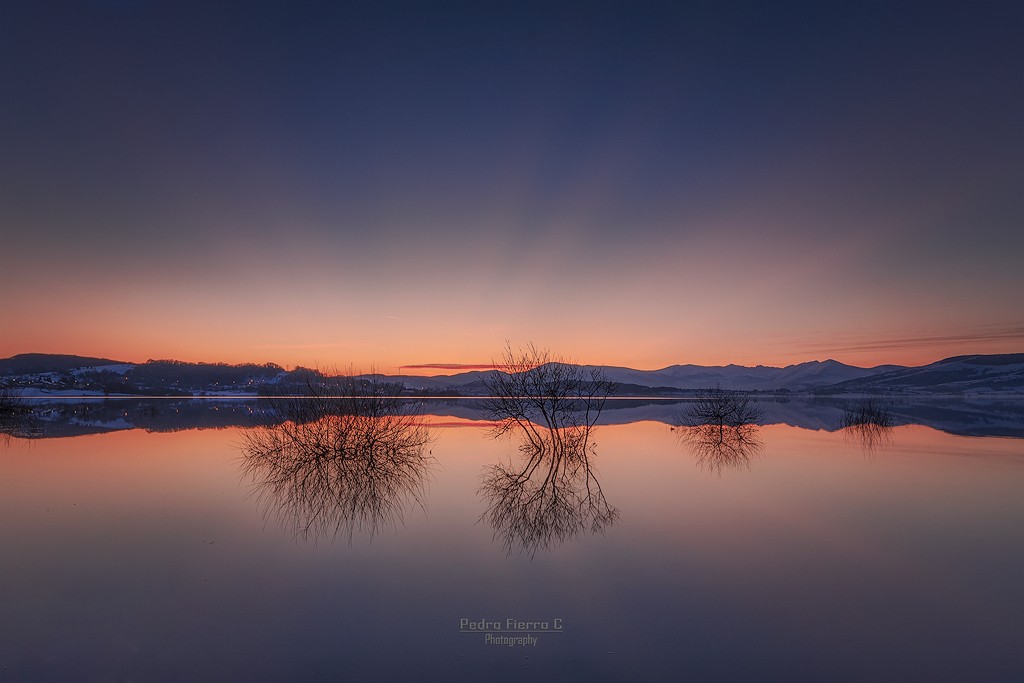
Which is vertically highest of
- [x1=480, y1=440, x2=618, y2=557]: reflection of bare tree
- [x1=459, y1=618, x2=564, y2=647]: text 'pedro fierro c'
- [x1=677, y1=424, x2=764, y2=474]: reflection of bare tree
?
[x1=677, y1=424, x2=764, y2=474]: reflection of bare tree

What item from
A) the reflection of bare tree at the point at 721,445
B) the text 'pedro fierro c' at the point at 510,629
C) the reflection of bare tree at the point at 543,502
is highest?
the reflection of bare tree at the point at 721,445

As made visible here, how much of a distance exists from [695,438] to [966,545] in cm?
1589

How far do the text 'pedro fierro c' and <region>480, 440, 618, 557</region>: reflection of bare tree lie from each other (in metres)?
2.23

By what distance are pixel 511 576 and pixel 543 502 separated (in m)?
4.33

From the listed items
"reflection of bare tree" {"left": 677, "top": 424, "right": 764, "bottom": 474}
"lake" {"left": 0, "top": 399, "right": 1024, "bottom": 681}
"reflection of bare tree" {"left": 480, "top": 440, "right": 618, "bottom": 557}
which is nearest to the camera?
"lake" {"left": 0, "top": 399, "right": 1024, "bottom": 681}

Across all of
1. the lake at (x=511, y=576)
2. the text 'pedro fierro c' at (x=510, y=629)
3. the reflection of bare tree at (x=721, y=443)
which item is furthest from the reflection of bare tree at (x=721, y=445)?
the text 'pedro fierro c' at (x=510, y=629)

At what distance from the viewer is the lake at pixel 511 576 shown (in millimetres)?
4723

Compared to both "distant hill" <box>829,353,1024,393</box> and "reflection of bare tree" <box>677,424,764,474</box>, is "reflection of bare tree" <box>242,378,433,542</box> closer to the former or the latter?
"reflection of bare tree" <box>677,424,764,474</box>

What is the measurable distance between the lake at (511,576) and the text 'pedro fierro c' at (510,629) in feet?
0.08

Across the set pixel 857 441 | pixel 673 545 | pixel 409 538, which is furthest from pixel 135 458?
pixel 857 441

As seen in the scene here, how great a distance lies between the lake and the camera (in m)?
4.72

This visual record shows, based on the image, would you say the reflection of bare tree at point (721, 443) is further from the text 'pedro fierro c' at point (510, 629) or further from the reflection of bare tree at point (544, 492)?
the text 'pedro fierro c' at point (510, 629)

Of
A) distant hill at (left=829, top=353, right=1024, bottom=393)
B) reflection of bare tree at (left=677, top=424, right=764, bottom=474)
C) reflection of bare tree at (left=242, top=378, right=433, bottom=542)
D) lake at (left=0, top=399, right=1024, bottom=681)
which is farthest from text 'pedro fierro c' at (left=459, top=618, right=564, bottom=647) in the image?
distant hill at (left=829, top=353, right=1024, bottom=393)

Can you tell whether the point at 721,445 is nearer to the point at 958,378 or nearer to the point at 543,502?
the point at 543,502
